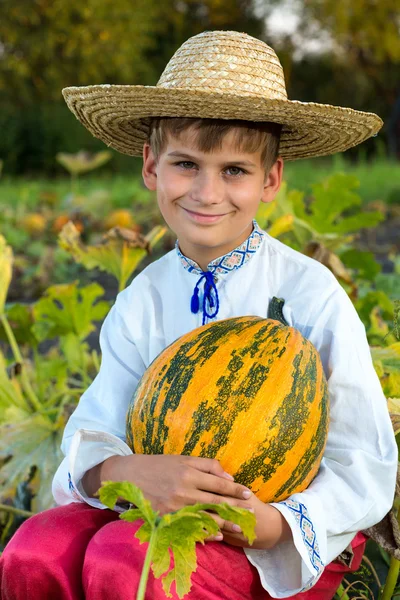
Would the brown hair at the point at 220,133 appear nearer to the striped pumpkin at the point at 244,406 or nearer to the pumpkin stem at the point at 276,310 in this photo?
the pumpkin stem at the point at 276,310

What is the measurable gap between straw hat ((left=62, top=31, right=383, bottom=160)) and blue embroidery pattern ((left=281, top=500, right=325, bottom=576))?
923mm

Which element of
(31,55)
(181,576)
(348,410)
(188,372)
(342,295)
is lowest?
(181,576)

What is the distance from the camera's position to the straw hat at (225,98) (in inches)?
78.5

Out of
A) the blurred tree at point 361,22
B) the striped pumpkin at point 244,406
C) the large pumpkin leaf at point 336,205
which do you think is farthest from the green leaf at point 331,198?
the blurred tree at point 361,22

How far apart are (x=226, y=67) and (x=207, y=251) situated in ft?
1.58

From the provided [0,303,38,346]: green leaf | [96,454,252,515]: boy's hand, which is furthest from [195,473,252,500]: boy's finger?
[0,303,38,346]: green leaf

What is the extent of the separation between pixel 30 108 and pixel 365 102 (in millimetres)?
13046

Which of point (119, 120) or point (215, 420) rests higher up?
point (119, 120)

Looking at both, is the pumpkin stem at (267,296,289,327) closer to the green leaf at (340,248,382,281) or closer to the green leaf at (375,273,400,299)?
the green leaf at (340,248,382,281)

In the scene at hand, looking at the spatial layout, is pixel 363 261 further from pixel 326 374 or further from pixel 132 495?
pixel 132 495

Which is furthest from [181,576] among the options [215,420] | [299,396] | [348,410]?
[348,410]

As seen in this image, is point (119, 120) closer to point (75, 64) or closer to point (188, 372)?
point (188, 372)

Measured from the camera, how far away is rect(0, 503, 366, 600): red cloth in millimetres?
1809

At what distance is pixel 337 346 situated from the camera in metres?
2.06
